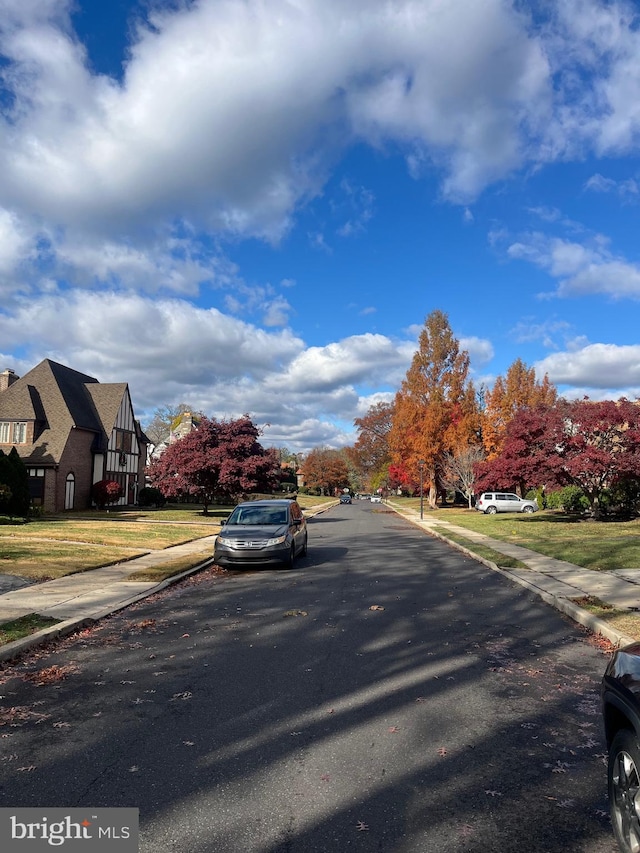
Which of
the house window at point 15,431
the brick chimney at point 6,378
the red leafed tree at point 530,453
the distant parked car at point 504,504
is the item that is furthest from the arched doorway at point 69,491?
the distant parked car at point 504,504

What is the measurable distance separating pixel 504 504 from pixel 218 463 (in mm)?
21013

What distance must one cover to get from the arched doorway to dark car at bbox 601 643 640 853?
1390 inches

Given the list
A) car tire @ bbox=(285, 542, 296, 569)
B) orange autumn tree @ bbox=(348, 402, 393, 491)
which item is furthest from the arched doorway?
orange autumn tree @ bbox=(348, 402, 393, 491)

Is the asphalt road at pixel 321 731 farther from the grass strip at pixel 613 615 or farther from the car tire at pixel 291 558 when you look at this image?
the car tire at pixel 291 558

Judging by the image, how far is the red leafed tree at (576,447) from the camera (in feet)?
80.8

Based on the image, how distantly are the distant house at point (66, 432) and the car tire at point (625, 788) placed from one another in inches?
1339

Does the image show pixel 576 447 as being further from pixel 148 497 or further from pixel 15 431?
pixel 148 497

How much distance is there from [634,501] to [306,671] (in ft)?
90.7

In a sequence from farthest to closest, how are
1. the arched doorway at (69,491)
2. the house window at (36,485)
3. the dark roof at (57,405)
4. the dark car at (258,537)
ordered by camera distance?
the arched doorway at (69,491) < the dark roof at (57,405) < the house window at (36,485) < the dark car at (258,537)

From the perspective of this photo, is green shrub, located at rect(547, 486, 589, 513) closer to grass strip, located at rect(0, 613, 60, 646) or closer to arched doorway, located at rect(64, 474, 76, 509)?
arched doorway, located at rect(64, 474, 76, 509)

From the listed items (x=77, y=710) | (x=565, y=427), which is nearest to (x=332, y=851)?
(x=77, y=710)

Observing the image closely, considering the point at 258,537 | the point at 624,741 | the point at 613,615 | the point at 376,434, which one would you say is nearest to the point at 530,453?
the point at 258,537

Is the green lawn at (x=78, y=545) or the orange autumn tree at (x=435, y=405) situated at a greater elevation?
the orange autumn tree at (x=435, y=405)

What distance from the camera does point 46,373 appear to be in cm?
3759
